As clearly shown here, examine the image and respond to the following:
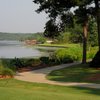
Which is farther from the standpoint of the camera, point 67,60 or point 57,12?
point 67,60

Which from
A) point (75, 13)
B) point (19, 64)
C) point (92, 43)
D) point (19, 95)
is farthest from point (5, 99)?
point (92, 43)

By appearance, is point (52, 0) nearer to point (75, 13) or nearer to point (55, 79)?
point (75, 13)

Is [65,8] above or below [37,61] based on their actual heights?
above

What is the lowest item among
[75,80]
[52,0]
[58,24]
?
[75,80]

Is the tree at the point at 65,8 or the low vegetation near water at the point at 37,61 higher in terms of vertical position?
the tree at the point at 65,8

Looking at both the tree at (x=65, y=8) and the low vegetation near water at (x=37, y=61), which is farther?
the tree at (x=65, y=8)

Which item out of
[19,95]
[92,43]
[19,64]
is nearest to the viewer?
[19,95]

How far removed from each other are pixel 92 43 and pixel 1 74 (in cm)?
4830

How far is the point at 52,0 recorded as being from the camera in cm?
2958

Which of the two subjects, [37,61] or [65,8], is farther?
[37,61]

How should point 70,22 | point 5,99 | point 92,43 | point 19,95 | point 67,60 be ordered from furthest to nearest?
point 92,43 → point 67,60 → point 70,22 → point 19,95 → point 5,99

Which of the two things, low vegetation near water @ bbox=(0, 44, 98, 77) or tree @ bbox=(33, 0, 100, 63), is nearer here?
low vegetation near water @ bbox=(0, 44, 98, 77)

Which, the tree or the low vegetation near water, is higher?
the tree

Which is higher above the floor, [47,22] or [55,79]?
[47,22]
